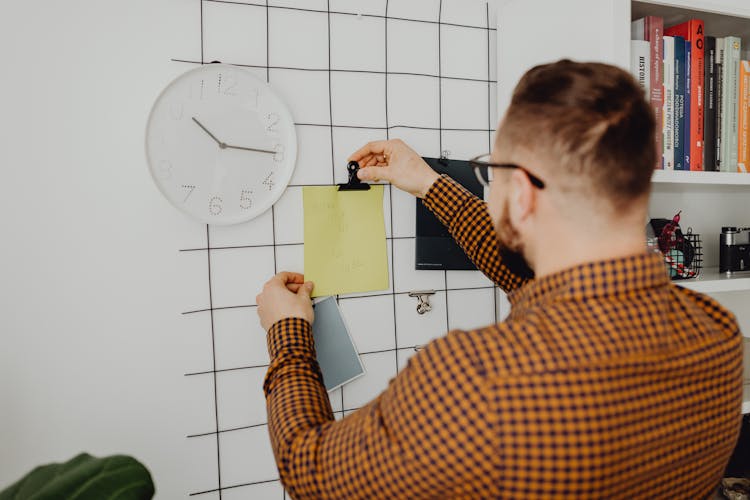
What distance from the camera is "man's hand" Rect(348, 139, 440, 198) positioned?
41.8 inches

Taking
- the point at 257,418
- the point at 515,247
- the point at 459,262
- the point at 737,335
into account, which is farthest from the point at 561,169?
the point at 257,418

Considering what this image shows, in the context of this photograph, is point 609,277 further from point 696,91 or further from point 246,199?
point 696,91

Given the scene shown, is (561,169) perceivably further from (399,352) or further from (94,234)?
(94,234)

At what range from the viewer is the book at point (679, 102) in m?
1.12

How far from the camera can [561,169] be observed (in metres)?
0.60

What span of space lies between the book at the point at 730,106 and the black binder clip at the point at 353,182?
836 mm

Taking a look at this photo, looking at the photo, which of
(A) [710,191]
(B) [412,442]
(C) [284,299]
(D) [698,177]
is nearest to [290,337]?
(C) [284,299]

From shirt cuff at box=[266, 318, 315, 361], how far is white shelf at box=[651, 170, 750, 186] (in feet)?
2.51

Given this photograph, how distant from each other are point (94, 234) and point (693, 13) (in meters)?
1.34

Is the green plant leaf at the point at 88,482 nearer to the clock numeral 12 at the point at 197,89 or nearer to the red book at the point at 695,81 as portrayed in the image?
the clock numeral 12 at the point at 197,89

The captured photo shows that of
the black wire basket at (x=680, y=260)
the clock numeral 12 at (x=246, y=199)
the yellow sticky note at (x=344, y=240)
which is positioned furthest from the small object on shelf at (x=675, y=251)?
the clock numeral 12 at (x=246, y=199)

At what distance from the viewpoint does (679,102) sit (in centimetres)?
113

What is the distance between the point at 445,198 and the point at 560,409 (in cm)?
58

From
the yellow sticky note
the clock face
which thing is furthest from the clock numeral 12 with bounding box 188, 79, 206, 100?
the yellow sticky note
